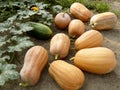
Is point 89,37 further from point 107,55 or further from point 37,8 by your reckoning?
point 37,8

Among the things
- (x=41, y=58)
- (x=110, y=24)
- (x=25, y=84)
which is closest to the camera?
(x=25, y=84)

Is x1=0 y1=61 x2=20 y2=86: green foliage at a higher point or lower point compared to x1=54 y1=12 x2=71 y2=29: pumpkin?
lower

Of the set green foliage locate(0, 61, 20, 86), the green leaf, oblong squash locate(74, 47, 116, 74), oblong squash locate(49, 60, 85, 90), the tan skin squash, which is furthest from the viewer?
the tan skin squash

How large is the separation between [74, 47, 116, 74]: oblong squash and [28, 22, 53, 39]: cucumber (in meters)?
0.57

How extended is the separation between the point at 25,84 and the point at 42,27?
0.83 meters

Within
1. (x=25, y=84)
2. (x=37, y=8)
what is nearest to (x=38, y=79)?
(x=25, y=84)

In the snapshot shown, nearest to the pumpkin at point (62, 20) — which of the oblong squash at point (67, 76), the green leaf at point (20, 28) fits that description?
the green leaf at point (20, 28)

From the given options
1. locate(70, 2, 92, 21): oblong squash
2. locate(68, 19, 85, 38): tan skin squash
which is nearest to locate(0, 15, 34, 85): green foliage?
locate(68, 19, 85, 38): tan skin squash

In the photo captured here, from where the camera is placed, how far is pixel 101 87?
8.77 feet

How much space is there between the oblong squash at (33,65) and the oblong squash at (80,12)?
3.04 feet

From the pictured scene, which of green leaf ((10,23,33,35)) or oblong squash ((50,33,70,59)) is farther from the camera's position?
green leaf ((10,23,33,35))

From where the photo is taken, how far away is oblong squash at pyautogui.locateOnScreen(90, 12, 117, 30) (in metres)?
3.39

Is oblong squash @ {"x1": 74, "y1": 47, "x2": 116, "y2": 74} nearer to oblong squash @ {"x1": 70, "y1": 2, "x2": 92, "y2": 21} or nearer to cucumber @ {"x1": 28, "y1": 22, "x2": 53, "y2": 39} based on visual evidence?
cucumber @ {"x1": 28, "y1": 22, "x2": 53, "y2": 39}

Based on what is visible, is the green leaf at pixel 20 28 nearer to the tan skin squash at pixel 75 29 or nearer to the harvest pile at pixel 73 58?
the harvest pile at pixel 73 58
